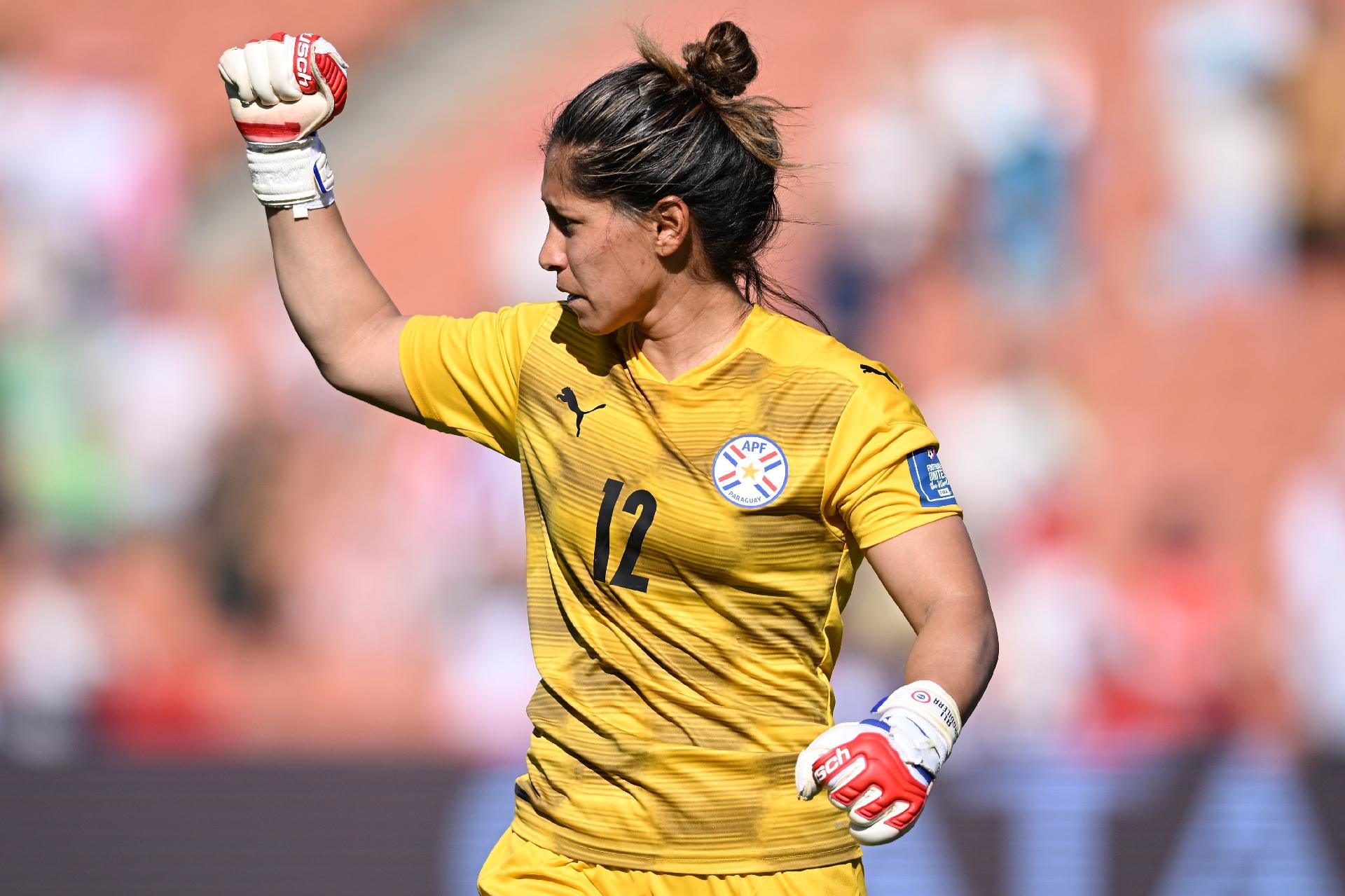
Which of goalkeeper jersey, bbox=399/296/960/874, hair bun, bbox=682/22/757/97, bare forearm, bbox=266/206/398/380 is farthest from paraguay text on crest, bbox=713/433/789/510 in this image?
bare forearm, bbox=266/206/398/380

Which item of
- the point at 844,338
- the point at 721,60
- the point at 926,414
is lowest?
the point at 926,414

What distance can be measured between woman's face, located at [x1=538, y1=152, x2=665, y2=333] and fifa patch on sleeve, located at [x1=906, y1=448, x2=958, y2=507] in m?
0.52

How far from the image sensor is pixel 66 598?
8031 mm

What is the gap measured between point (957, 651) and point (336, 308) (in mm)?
1218

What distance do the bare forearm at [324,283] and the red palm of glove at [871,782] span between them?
1172 millimetres

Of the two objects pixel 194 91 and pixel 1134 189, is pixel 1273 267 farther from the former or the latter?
pixel 194 91

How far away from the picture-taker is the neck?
2613mm

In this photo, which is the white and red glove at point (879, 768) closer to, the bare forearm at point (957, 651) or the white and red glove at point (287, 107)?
the bare forearm at point (957, 651)

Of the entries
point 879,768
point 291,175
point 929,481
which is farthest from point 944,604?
point 291,175

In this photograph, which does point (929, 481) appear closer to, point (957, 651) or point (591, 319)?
point (957, 651)

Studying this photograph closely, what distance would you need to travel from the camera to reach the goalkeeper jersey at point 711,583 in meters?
2.46

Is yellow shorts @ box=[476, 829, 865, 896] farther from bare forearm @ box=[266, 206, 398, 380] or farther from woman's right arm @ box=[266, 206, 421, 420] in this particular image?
bare forearm @ box=[266, 206, 398, 380]

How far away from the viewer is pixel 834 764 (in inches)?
83.4

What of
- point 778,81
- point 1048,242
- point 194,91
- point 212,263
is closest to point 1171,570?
point 1048,242
